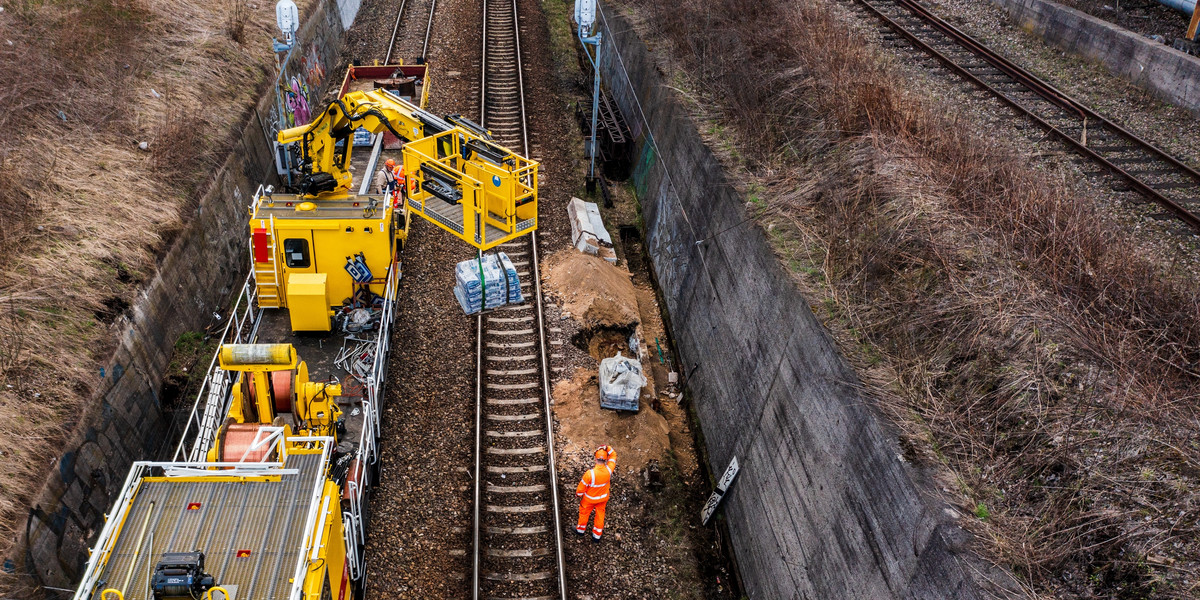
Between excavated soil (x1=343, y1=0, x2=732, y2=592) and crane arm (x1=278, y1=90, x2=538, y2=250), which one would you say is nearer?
excavated soil (x1=343, y1=0, x2=732, y2=592)

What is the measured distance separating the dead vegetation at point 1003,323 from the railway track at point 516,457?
5235 millimetres

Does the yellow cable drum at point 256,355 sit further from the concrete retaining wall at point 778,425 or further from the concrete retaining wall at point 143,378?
the concrete retaining wall at point 778,425

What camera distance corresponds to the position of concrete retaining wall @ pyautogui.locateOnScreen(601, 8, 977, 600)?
838 cm

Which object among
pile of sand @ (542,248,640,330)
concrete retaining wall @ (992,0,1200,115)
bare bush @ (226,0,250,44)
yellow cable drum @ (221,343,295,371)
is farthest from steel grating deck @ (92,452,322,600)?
concrete retaining wall @ (992,0,1200,115)

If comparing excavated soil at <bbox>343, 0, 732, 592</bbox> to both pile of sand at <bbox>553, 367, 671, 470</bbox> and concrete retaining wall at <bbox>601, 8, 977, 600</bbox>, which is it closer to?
pile of sand at <bbox>553, 367, 671, 470</bbox>

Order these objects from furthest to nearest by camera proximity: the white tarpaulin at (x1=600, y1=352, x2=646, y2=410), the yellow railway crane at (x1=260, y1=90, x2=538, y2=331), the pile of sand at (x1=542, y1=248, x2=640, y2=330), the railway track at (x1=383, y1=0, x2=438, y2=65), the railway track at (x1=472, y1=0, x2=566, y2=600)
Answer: the railway track at (x1=383, y1=0, x2=438, y2=65), the pile of sand at (x1=542, y1=248, x2=640, y2=330), the white tarpaulin at (x1=600, y1=352, x2=646, y2=410), the yellow railway crane at (x1=260, y1=90, x2=538, y2=331), the railway track at (x1=472, y1=0, x2=566, y2=600)

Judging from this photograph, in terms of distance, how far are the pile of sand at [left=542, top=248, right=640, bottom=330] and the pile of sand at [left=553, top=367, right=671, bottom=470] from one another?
189 centimetres

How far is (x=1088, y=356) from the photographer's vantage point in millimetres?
8633

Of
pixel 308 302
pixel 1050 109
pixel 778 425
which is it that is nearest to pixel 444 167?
pixel 308 302

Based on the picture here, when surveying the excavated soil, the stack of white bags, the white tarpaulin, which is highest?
the stack of white bags

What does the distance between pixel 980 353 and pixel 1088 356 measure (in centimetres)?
110

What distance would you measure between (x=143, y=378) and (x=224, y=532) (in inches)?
235

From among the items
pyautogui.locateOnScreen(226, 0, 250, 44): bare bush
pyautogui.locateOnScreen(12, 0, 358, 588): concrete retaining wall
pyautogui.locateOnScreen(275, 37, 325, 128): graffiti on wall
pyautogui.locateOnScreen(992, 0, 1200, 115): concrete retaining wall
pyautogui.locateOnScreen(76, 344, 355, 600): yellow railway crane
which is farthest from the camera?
pyautogui.locateOnScreen(226, 0, 250, 44): bare bush

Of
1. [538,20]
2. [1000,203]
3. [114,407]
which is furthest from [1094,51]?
[114,407]
